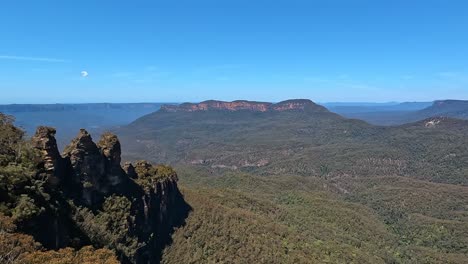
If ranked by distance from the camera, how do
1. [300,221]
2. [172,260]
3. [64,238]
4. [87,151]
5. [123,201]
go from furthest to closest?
[300,221] < [172,260] < [123,201] < [87,151] < [64,238]

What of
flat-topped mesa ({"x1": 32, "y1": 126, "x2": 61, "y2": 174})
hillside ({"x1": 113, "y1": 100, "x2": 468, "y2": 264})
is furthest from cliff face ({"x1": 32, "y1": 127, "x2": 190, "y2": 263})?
hillside ({"x1": 113, "y1": 100, "x2": 468, "y2": 264})

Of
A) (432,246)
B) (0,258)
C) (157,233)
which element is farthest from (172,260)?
(432,246)

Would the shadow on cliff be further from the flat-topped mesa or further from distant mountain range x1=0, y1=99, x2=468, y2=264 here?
the flat-topped mesa

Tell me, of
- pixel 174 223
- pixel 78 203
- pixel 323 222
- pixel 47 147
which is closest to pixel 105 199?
pixel 78 203

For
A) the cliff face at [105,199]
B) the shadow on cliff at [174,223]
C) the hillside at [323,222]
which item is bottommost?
the hillside at [323,222]

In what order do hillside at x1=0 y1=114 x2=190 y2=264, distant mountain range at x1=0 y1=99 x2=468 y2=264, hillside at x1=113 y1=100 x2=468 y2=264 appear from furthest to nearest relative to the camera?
hillside at x1=113 y1=100 x2=468 y2=264
distant mountain range at x1=0 y1=99 x2=468 y2=264
hillside at x1=0 y1=114 x2=190 y2=264

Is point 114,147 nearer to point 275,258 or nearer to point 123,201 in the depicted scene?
point 123,201

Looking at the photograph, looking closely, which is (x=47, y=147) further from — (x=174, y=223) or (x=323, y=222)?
(x=323, y=222)

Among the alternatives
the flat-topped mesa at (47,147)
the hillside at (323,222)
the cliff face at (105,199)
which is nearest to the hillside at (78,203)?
the flat-topped mesa at (47,147)

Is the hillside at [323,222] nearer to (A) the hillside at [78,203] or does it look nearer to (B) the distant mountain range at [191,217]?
(B) the distant mountain range at [191,217]
